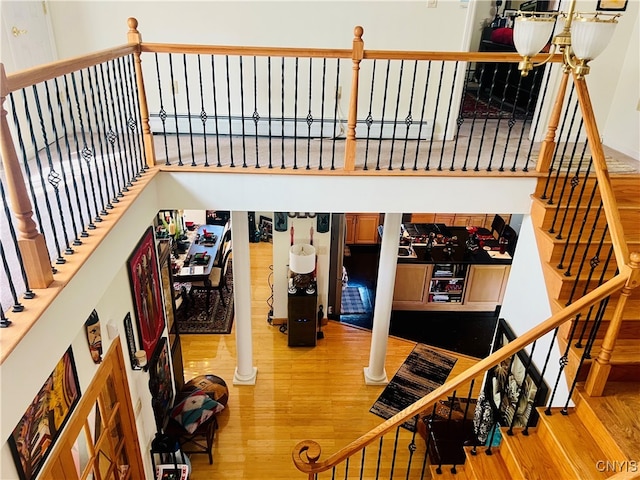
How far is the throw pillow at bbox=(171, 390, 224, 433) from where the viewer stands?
486 cm

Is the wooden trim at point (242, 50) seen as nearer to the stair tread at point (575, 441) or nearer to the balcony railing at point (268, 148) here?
the balcony railing at point (268, 148)

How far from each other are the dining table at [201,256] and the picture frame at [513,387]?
A: 4.66m

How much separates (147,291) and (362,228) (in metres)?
5.92

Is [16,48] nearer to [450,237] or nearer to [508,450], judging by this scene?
[508,450]

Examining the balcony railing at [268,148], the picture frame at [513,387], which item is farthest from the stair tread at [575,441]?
the picture frame at [513,387]

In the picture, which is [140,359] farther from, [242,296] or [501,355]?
[501,355]

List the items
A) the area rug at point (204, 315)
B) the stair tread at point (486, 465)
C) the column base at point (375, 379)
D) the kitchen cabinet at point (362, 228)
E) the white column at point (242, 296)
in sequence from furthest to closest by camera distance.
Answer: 1. the kitchen cabinet at point (362, 228)
2. the area rug at point (204, 315)
3. the column base at point (375, 379)
4. the white column at point (242, 296)
5. the stair tread at point (486, 465)

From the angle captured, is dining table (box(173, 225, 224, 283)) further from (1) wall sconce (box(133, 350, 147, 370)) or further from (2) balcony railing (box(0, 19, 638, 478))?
(1) wall sconce (box(133, 350, 147, 370))

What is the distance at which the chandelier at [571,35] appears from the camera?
1.93 meters

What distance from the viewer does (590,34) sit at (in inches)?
76.2

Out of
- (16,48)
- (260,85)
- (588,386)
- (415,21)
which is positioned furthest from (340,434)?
(16,48)

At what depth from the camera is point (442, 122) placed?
520cm

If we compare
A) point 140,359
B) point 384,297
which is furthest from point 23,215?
point 384,297

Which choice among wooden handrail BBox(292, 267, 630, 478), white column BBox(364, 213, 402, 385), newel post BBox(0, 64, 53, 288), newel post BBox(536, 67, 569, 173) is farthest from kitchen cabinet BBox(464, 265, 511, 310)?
newel post BBox(0, 64, 53, 288)
